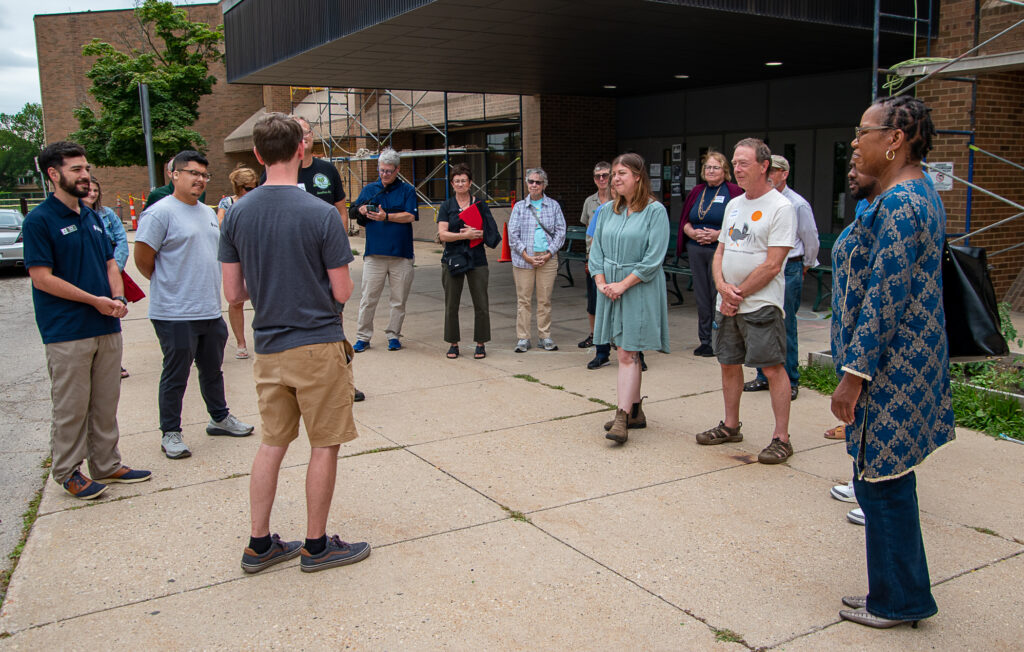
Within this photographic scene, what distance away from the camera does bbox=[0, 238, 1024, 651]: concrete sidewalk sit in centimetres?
316

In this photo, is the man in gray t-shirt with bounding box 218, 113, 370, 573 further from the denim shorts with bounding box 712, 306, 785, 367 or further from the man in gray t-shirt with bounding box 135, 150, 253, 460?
the denim shorts with bounding box 712, 306, 785, 367

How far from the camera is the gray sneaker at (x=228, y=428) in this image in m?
5.66

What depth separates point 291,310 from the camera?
344 cm

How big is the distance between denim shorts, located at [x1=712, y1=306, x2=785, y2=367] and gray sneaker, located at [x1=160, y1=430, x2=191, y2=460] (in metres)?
3.37

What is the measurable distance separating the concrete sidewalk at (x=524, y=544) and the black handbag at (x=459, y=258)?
201cm

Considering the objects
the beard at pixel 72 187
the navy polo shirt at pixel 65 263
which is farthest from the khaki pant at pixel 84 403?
the beard at pixel 72 187

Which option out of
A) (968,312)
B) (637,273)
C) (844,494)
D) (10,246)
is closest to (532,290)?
(637,273)

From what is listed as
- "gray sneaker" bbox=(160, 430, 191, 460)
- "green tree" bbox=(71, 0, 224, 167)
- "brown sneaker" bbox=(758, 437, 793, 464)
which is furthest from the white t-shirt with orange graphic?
"green tree" bbox=(71, 0, 224, 167)

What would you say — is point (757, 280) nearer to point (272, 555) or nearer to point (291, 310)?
point (291, 310)

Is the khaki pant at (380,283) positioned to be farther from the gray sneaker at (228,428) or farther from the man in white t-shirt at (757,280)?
the man in white t-shirt at (757,280)

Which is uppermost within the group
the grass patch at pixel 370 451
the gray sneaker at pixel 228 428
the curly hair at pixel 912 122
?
the curly hair at pixel 912 122

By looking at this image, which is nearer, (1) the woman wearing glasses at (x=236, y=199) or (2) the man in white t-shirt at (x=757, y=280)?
(2) the man in white t-shirt at (x=757, y=280)

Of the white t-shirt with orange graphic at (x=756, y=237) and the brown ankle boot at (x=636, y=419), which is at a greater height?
the white t-shirt with orange graphic at (x=756, y=237)

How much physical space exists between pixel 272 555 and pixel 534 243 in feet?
16.2
